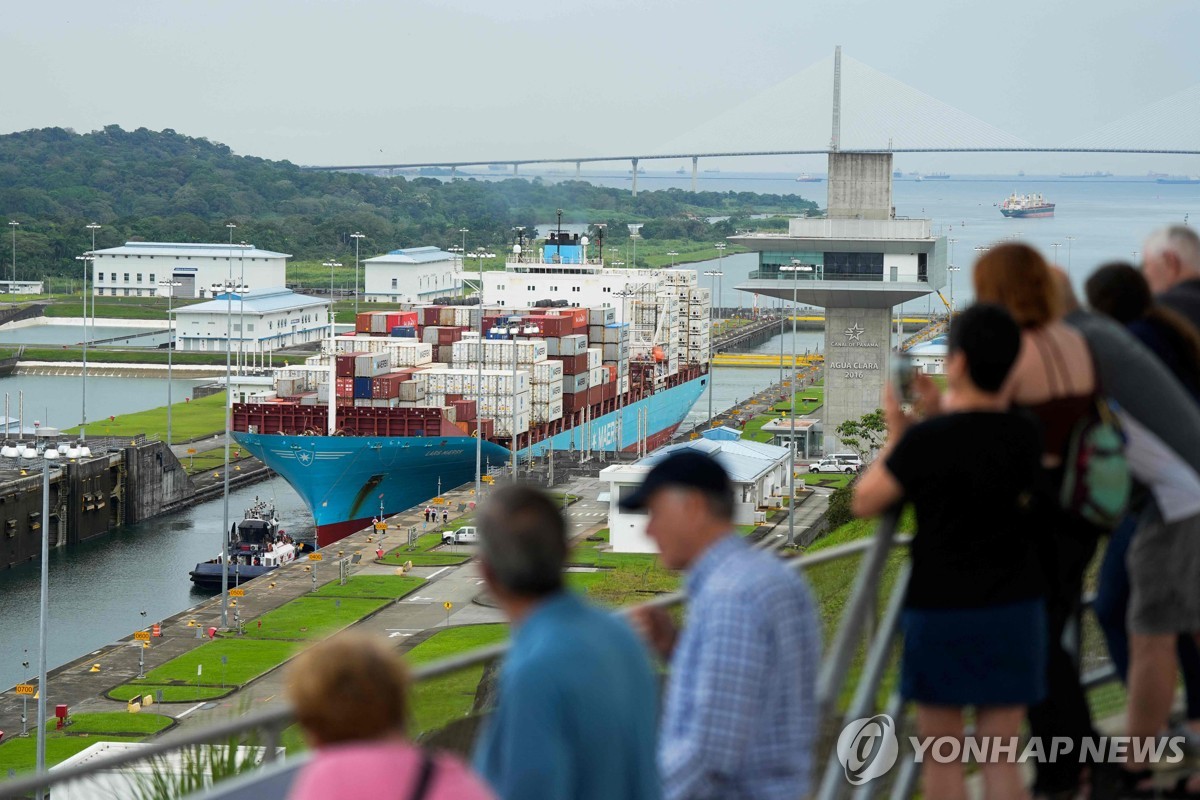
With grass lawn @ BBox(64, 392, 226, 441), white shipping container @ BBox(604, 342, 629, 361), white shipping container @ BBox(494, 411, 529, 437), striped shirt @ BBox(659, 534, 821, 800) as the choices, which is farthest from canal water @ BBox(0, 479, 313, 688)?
striped shirt @ BBox(659, 534, 821, 800)

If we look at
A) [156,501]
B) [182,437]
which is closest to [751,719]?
[156,501]

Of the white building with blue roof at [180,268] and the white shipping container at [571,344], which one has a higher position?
the white building with blue roof at [180,268]

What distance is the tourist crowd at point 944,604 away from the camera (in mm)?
2338

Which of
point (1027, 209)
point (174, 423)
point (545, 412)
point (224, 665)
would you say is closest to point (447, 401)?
point (545, 412)

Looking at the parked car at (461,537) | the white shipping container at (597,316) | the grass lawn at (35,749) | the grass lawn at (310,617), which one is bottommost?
the grass lawn at (35,749)

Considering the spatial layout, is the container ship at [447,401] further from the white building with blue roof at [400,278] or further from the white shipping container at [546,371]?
the white building with blue roof at [400,278]

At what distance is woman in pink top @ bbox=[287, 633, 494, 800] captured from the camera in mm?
2105

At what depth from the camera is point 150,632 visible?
22609mm

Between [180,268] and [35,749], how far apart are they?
7170 centimetres

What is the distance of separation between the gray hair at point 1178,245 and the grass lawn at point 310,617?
59.9ft

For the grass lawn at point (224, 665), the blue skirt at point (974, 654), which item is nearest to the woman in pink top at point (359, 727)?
the blue skirt at point (974, 654)

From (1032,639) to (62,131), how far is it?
15258cm

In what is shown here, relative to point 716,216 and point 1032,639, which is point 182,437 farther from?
point 716,216

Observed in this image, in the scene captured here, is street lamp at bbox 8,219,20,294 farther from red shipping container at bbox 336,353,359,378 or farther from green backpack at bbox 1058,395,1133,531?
green backpack at bbox 1058,395,1133,531
